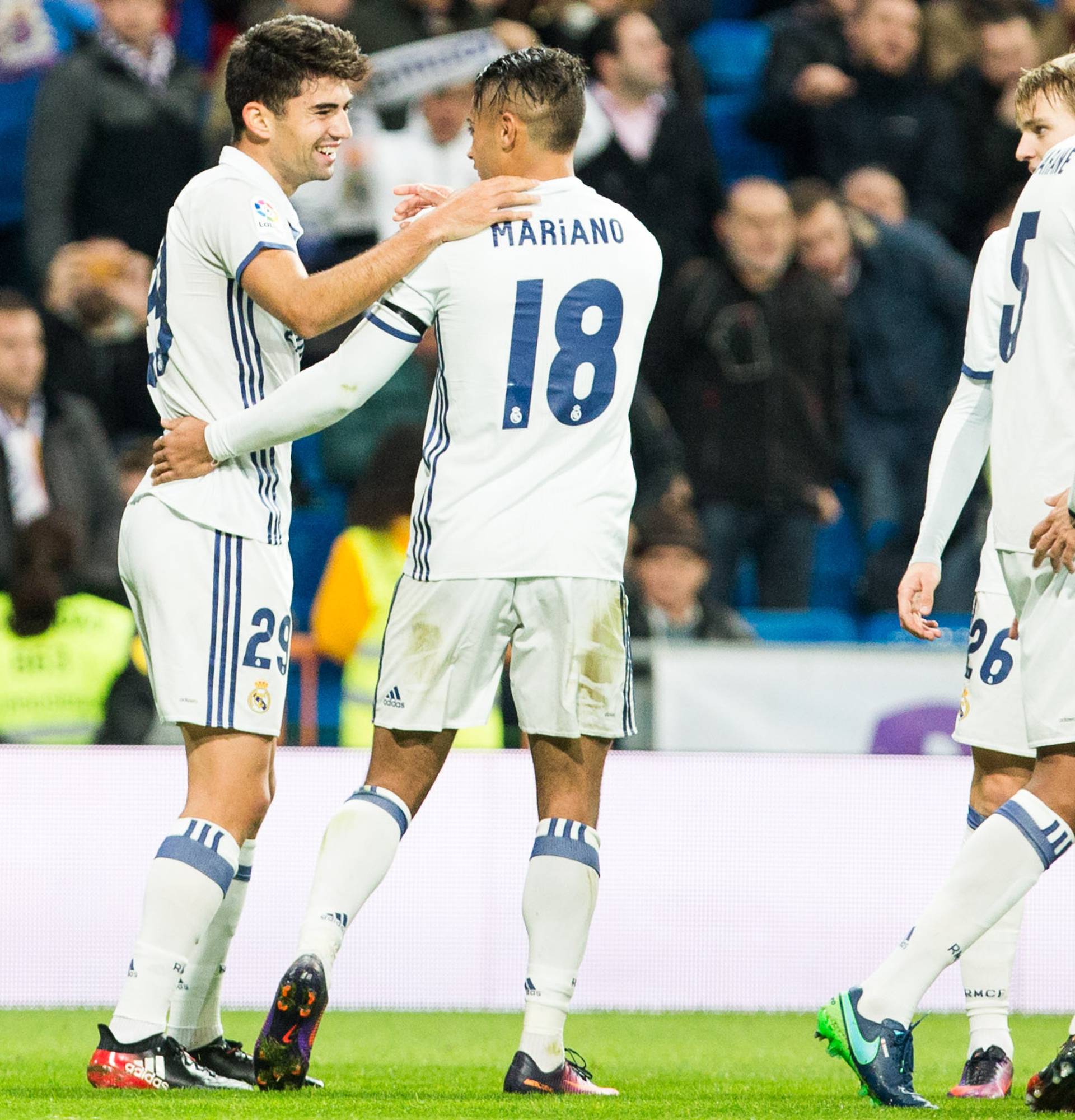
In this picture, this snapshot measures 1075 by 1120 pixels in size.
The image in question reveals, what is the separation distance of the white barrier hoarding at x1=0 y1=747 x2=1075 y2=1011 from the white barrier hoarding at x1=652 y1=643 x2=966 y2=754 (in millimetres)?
688

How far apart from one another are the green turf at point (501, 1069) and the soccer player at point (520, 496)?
350 millimetres

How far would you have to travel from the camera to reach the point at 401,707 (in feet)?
13.5

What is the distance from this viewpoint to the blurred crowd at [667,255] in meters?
8.98

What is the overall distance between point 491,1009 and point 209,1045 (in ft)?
7.73

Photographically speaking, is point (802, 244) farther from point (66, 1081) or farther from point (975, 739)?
point (66, 1081)

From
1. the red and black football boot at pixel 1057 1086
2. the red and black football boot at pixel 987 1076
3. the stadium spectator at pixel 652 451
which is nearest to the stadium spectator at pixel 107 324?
the stadium spectator at pixel 652 451

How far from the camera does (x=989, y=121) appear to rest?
10.7 m

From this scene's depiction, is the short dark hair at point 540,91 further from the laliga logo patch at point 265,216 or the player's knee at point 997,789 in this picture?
the player's knee at point 997,789

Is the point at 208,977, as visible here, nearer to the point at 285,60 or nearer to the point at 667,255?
the point at 285,60

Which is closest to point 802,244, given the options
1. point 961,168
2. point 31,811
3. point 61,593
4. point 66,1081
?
point 961,168

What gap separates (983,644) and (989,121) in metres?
6.80

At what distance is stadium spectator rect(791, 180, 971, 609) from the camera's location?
32.2 feet

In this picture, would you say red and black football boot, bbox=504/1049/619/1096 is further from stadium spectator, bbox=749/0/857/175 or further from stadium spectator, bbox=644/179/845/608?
stadium spectator, bbox=749/0/857/175

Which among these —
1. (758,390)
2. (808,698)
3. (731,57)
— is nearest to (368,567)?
(808,698)
